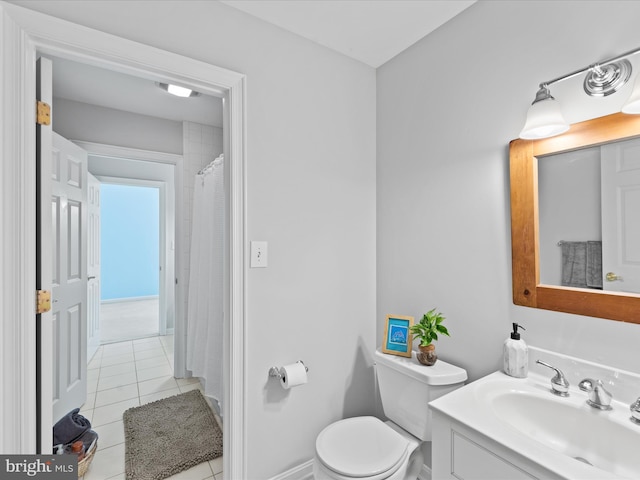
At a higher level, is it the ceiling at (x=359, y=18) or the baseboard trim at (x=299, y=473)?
the ceiling at (x=359, y=18)

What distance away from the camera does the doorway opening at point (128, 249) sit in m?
6.08

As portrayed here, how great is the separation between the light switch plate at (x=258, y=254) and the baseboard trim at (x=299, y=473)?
1071 mm

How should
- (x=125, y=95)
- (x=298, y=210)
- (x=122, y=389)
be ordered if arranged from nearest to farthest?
(x=298, y=210), (x=125, y=95), (x=122, y=389)

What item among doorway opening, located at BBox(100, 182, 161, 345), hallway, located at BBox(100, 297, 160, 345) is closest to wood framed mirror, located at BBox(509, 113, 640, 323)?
hallway, located at BBox(100, 297, 160, 345)

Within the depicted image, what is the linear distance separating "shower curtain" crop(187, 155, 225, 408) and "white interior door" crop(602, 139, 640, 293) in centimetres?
193

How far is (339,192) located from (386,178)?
32 cm

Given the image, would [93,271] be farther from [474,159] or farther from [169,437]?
[474,159]

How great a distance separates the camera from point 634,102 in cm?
96

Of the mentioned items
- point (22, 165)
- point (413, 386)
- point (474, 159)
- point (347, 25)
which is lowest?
point (413, 386)

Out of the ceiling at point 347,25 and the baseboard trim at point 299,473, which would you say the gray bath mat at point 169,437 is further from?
the ceiling at point 347,25

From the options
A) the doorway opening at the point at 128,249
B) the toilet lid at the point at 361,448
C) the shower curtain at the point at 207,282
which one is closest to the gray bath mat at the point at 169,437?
the shower curtain at the point at 207,282

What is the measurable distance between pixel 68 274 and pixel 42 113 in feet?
A: 4.81

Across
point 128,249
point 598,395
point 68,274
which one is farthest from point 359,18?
point 128,249

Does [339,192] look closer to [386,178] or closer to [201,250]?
[386,178]
